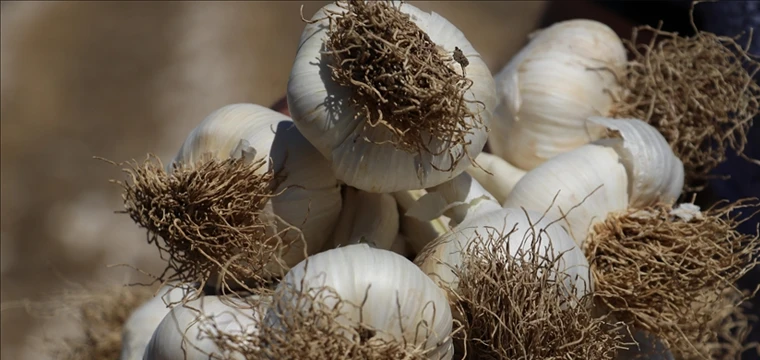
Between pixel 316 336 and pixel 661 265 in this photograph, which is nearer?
pixel 316 336

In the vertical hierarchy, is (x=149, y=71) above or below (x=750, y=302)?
above

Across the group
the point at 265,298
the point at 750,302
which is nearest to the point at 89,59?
the point at 265,298

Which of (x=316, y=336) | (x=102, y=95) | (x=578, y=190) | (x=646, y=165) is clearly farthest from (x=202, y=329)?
(x=102, y=95)

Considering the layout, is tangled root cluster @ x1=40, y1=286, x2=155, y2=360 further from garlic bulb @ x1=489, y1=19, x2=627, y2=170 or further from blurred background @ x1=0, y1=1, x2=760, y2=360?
garlic bulb @ x1=489, y1=19, x2=627, y2=170

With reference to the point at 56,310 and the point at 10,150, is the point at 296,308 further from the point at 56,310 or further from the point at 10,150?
the point at 10,150

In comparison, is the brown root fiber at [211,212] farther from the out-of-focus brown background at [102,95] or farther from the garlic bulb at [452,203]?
the out-of-focus brown background at [102,95]

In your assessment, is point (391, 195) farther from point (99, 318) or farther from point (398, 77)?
point (99, 318)
